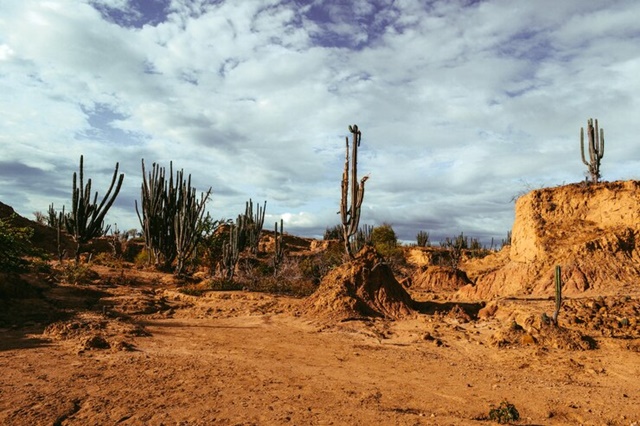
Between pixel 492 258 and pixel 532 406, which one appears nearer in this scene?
pixel 532 406

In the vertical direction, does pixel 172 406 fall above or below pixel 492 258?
below

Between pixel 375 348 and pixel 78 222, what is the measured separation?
13.4 meters

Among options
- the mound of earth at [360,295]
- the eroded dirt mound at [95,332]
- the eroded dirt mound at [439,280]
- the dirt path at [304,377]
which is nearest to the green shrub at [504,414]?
the dirt path at [304,377]

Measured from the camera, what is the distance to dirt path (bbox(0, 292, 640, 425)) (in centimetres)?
535

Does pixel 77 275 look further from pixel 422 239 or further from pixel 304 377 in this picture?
pixel 422 239

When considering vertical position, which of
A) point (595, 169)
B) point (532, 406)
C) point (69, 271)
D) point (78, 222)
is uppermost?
point (595, 169)

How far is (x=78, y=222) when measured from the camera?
1700 cm

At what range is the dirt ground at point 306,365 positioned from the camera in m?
5.45

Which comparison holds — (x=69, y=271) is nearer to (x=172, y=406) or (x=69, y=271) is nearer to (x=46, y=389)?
(x=46, y=389)

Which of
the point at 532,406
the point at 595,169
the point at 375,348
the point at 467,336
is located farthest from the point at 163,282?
the point at 595,169

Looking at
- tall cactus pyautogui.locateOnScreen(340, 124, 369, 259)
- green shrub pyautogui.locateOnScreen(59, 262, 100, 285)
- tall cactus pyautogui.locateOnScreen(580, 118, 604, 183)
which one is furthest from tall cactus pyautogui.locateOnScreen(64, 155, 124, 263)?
tall cactus pyautogui.locateOnScreen(580, 118, 604, 183)

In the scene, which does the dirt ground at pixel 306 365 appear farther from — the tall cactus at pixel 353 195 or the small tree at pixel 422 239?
the small tree at pixel 422 239

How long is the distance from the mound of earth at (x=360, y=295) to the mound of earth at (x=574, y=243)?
5468mm

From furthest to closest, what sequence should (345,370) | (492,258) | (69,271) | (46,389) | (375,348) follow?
(492,258), (69,271), (375,348), (345,370), (46,389)
